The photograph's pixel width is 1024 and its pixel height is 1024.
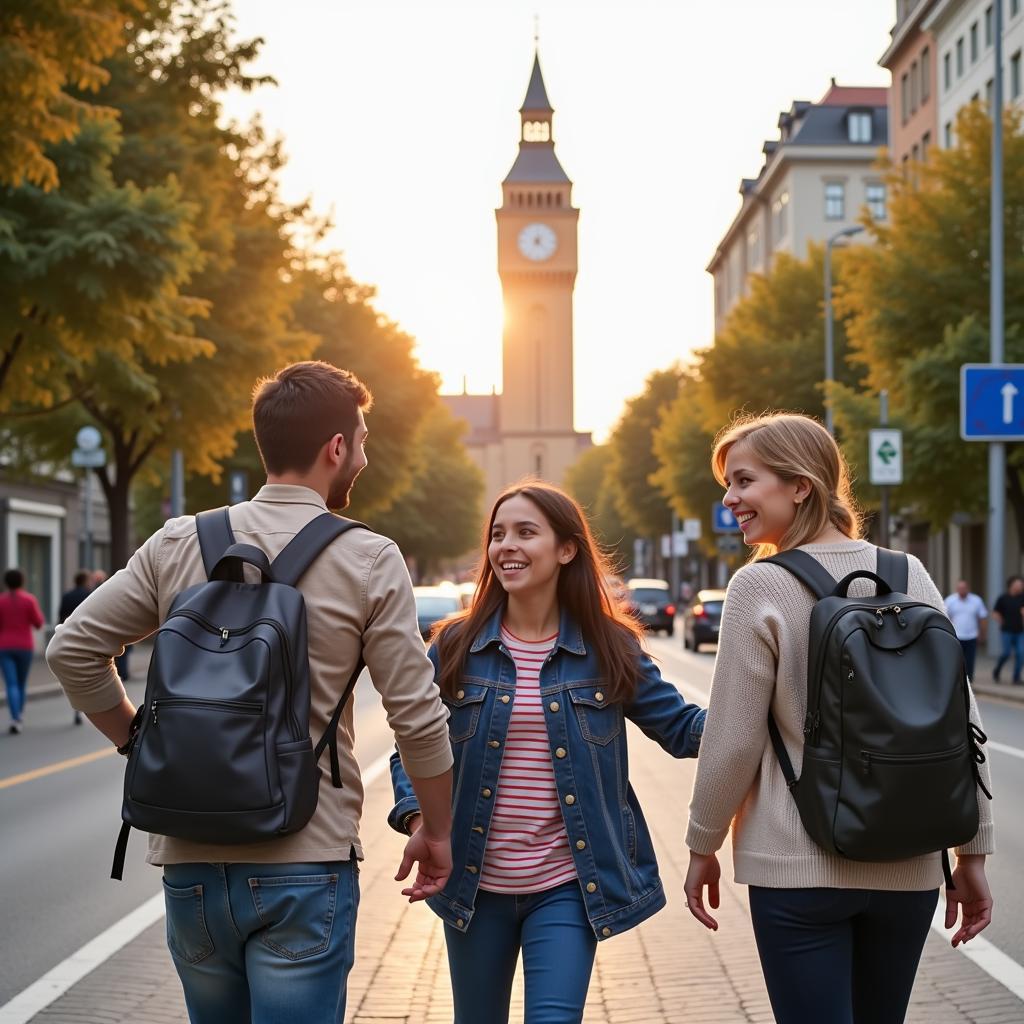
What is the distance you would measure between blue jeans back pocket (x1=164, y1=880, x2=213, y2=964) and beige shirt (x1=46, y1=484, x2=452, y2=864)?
0.22 feet

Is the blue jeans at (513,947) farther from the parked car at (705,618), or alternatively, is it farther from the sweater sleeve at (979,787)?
the parked car at (705,618)

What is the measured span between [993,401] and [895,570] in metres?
20.6

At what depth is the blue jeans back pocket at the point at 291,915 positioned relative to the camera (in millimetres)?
3055

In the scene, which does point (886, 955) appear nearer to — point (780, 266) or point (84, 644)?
point (84, 644)

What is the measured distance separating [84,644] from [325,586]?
518 millimetres

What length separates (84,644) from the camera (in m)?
3.32

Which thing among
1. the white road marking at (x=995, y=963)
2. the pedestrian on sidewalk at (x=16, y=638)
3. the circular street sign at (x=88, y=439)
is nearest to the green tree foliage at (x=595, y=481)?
the circular street sign at (x=88, y=439)

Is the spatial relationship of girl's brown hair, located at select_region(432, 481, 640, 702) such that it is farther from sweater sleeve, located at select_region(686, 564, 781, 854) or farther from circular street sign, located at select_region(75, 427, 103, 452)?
circular street sign, located at select_region(75, 427, 103, 452)

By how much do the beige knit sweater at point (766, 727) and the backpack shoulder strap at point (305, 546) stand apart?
78cm

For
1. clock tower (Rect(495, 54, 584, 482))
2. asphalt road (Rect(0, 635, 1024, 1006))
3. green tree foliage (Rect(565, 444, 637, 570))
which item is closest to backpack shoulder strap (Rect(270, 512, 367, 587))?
asphalt road (Rect(0, 635, 1024, 1006))

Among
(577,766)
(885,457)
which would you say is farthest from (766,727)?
(885,457)

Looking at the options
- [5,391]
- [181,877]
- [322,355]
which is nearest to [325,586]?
[181,877]

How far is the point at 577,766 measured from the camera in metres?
3.71

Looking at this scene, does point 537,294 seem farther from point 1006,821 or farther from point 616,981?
point 616,981
